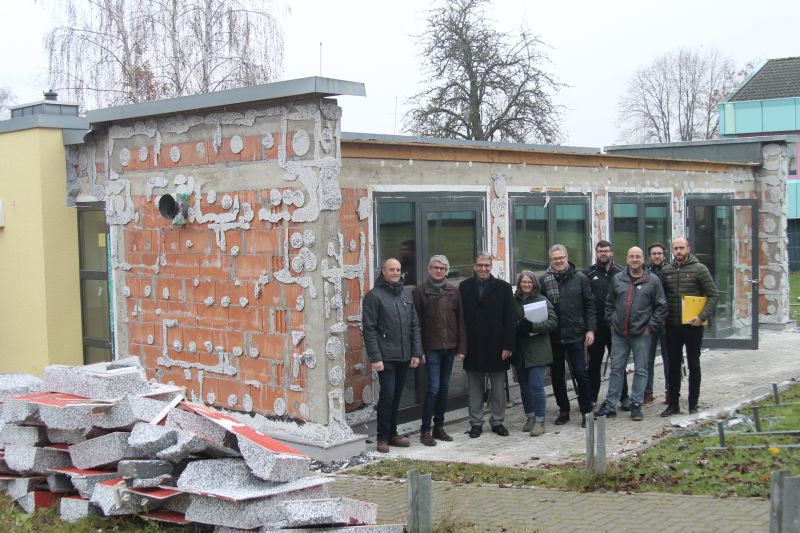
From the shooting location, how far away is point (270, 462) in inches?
254

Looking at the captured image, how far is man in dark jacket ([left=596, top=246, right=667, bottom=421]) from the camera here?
34.6 ft

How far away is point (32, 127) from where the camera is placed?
11.8 m

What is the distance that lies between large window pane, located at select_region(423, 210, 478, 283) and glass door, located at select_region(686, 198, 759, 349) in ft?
17.2

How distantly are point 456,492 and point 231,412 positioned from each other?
3147mm

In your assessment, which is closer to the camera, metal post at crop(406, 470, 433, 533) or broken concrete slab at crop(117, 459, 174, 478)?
metal post at crop(406, 470, 433, 533)

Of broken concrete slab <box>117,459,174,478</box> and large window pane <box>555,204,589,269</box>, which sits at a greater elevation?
large window pane <box>555,204,589,269</box>

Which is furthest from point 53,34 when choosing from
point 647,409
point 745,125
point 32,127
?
point 745,125

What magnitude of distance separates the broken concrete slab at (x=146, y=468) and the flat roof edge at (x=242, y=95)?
12.2ft

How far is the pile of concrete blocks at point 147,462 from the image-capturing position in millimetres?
6367

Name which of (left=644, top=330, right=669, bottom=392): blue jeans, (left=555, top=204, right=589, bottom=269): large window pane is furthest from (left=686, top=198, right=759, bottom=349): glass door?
(left=644, top=330, right=669, bottom=392): blue jeans

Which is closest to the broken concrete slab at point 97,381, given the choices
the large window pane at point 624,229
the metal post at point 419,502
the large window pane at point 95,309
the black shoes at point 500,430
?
the metal post at point 419,502

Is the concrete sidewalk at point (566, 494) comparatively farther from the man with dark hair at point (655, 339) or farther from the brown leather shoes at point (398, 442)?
the man with dark hair at point (655, 339)

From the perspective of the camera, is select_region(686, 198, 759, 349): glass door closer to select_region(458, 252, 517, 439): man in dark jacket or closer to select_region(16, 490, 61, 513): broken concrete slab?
select_region(458, 252, 517, 439): man in dark jacket

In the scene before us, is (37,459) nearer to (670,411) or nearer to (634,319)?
(634,319)
